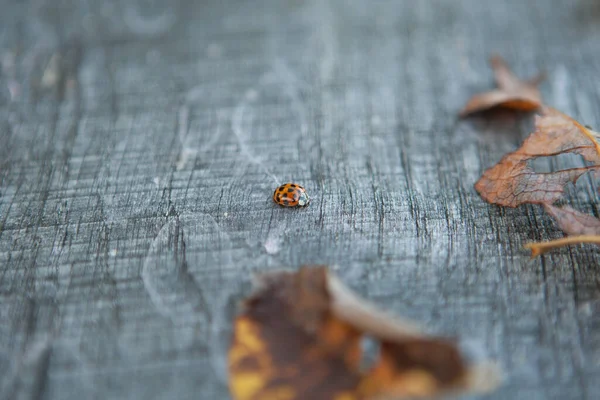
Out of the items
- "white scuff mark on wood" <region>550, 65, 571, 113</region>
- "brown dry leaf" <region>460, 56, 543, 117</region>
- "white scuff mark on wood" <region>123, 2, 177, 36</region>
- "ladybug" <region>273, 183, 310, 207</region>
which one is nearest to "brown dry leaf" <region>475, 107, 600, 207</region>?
"brown dry leaf" <region>460, 56, 543, 117</region>

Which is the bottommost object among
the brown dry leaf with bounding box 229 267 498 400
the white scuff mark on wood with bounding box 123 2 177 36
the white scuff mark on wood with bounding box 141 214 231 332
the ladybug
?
the brown dry leaf with bounding box 229 267 498 400

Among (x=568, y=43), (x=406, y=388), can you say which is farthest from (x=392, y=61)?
(x=406, y=388)

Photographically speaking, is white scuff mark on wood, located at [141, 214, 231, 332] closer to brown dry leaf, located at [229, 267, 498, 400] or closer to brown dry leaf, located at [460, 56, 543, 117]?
brown dry leaf, located at [229, 267, 498, 400]

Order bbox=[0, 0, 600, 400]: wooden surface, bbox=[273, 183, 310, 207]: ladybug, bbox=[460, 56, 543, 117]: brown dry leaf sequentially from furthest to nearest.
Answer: bbox=[460, 56, 543, 117]: brown dry leaf, bbox=[273, 183, 310, 207]: ladybug, bbox=[0, 0, 600, 400]: wooden surface

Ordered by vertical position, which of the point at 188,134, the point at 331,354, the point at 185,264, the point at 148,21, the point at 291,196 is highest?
the point at 148,21

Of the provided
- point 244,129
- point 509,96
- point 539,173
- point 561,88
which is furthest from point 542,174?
point 244,129

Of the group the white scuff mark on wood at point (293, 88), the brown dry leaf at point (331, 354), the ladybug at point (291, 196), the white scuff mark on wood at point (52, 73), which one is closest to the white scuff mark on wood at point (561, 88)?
the white scuff mark on wood at point (293, 88)

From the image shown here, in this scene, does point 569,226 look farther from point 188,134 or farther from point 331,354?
point 188,134
